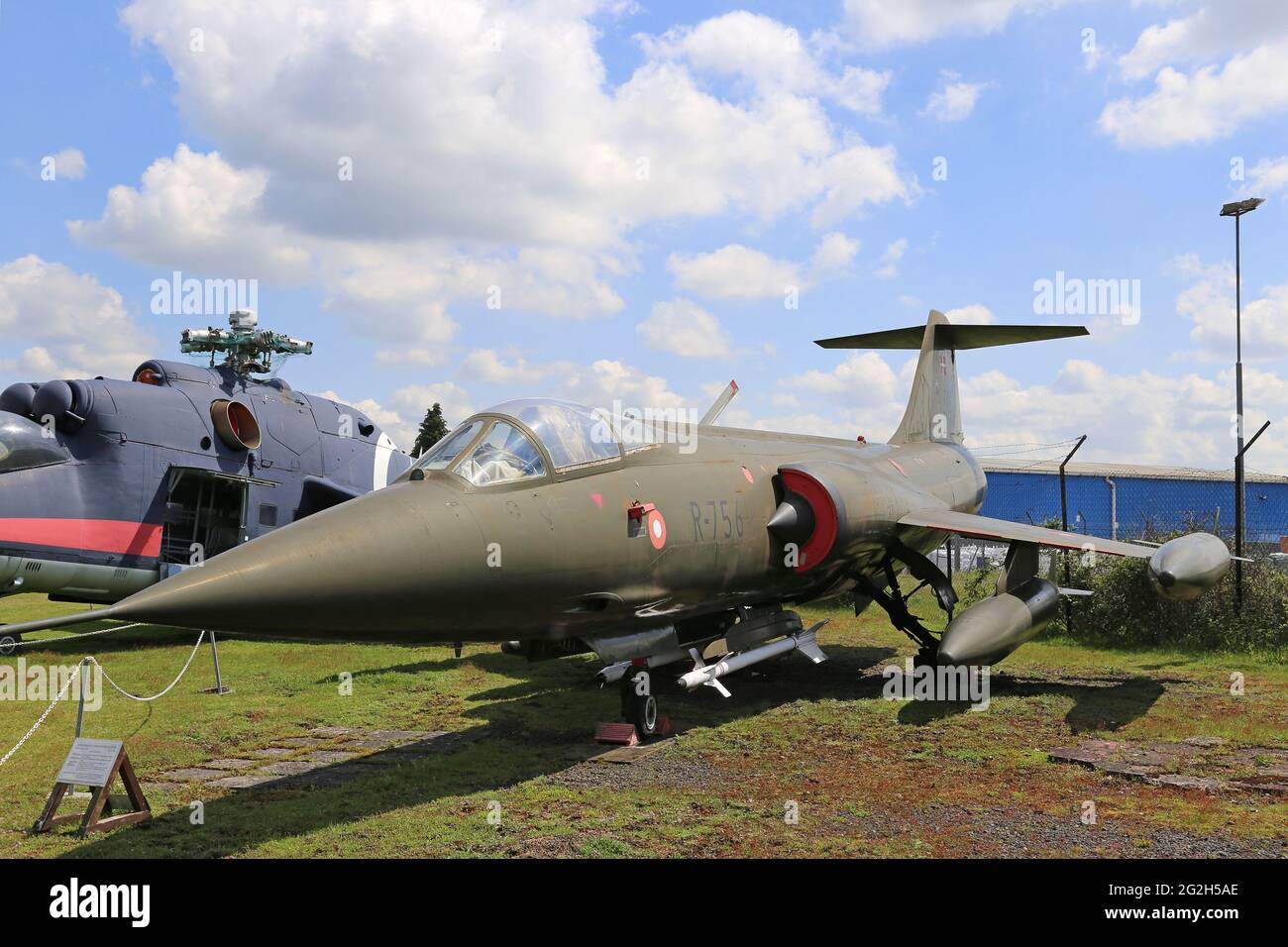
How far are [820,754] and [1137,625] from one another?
980 cm

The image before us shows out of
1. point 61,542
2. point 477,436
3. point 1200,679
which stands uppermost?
point 477,436

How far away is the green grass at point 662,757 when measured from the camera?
19.1 ft

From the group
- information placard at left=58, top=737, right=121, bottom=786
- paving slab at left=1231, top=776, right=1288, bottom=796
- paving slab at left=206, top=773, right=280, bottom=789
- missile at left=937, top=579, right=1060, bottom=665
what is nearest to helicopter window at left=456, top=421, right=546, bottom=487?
information placard at left=58, top=737, right=121, bottom=786

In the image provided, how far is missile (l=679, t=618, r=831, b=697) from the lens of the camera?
27.4 ft

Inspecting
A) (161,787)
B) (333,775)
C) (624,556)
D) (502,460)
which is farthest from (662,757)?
(161,787)

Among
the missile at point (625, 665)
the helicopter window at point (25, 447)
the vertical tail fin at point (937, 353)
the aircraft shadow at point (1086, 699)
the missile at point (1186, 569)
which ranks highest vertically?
the vertical tail fin at point (937, 353)

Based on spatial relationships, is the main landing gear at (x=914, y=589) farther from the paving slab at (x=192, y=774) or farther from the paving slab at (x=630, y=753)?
the paving slab at (x=192, y=774)

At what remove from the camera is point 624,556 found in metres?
7.21

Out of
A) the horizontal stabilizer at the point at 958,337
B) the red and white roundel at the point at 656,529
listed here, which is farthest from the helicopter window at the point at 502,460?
the horizontal stabilizer at the point at 958,337

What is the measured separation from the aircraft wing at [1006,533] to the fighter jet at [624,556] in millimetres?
34

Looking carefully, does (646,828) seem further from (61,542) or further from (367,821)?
(61,542)

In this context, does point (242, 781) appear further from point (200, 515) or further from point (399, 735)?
point (200, 515)

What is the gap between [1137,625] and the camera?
1532 centimetres
